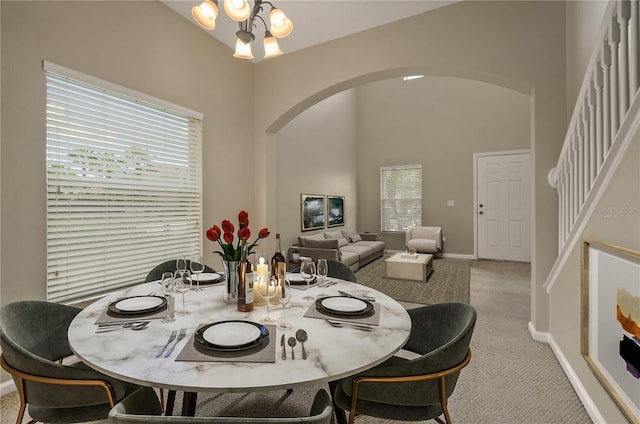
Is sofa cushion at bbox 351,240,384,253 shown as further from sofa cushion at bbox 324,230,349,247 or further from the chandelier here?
the chandelier

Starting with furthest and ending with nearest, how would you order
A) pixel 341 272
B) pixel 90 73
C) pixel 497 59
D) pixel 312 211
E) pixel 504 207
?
pixel 504 207 → pixel 312 211 → pixel 497 59 → pixel 90 73 → pixel 341 272

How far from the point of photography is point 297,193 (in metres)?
5.59

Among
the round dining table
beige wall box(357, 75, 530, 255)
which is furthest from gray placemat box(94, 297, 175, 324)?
beige wall box(357, 75, 530, 255)

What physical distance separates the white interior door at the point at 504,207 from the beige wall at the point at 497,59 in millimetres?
4191

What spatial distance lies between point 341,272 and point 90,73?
2408mm

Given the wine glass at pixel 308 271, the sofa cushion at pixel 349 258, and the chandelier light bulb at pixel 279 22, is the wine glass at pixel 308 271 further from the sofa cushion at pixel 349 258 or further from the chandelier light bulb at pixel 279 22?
the sofa cushion at pixel 349 258

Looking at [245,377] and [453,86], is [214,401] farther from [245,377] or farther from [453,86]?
[453,86]

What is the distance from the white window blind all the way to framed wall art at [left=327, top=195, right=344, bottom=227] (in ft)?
4.38

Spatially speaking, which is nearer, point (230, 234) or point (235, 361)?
point (235, 361)

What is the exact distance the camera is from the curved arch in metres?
2.84

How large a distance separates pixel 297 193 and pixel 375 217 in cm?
312

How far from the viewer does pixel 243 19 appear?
173 centimetres

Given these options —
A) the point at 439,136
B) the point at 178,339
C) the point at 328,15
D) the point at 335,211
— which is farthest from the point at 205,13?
the point at 439,136

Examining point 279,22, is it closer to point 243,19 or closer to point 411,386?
point 243,19
